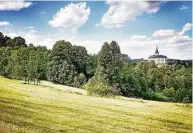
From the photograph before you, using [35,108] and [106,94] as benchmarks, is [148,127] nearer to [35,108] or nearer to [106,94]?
[35,108]

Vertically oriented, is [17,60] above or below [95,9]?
below

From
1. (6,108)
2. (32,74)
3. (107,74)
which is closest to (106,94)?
(32,74)

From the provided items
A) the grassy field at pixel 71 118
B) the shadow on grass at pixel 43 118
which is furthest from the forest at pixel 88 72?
the shadow on grass at pixel 43 118

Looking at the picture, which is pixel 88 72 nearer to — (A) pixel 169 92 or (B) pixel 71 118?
(A) pixel 169 92

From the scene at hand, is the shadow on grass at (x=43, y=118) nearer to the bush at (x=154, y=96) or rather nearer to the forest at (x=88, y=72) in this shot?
the forest at (x=88, y=72)

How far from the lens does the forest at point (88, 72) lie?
64250 mm

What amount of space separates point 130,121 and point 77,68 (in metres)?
60.8

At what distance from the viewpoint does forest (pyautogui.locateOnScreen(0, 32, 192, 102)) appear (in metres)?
64.2

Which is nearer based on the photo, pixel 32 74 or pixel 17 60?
pixel 32 74

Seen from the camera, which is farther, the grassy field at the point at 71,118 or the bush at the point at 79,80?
the bush at the point at 79,80

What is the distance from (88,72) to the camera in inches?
3708

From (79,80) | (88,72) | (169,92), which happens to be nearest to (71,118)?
(79,80)

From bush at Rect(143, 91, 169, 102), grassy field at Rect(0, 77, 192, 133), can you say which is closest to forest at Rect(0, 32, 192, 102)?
bush at Rect(143, 91, 169, 102)

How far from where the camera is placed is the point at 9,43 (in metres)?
52.3
